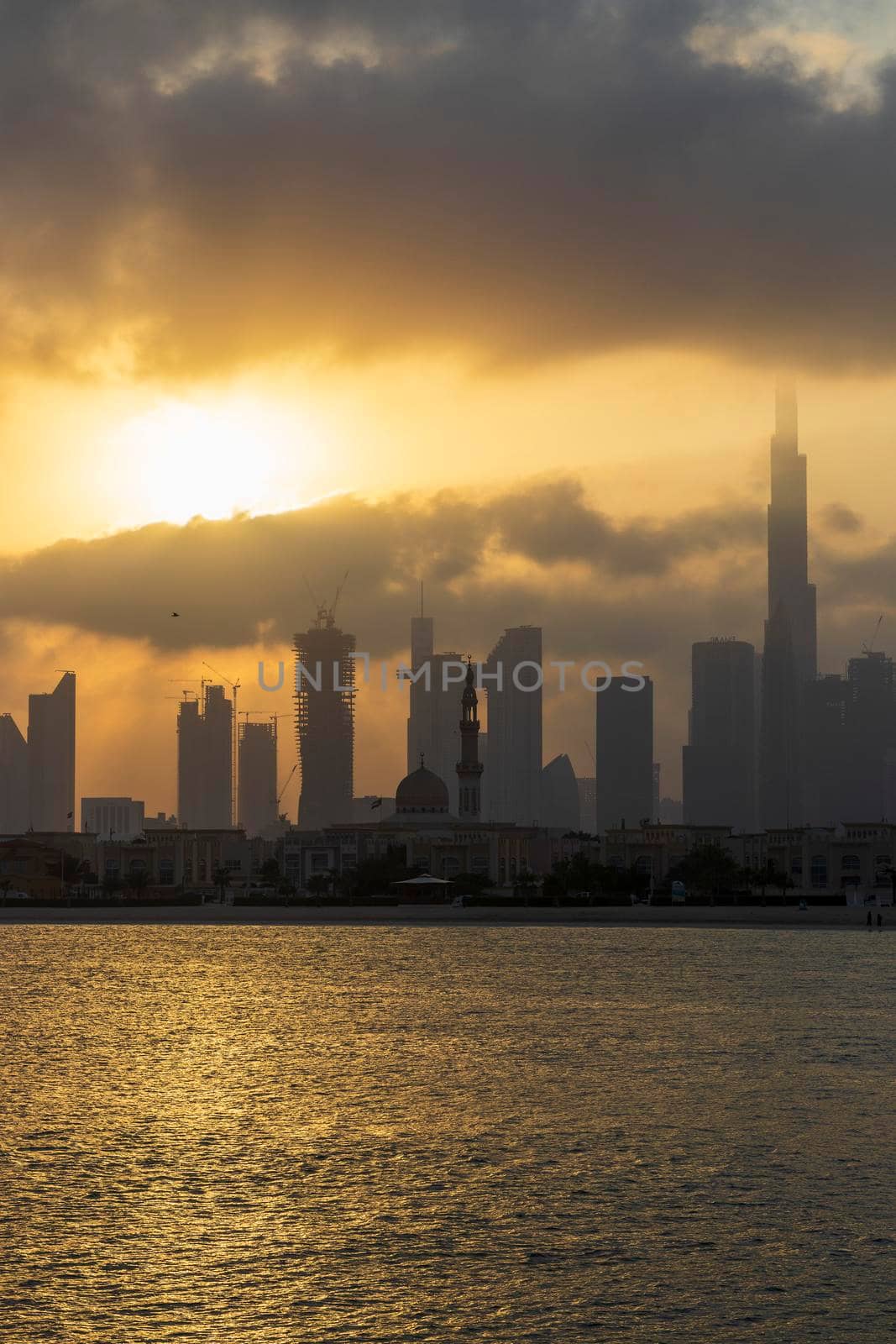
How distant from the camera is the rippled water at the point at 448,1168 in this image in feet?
95.1

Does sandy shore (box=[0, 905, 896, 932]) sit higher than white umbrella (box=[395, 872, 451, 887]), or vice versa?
white umbrella (box=[395, 872, 451, 887])

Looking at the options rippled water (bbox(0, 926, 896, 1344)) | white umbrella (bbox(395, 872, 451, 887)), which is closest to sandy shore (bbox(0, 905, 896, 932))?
white umbrella (bbox(395, 872, 451, 887))

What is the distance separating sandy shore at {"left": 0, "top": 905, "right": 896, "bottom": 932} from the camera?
6211 inches

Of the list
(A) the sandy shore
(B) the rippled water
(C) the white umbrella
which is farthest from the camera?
(C) the white umbrella

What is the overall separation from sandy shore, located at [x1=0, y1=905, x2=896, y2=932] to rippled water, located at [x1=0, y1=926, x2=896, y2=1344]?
72.8 m

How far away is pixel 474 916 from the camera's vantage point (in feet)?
560

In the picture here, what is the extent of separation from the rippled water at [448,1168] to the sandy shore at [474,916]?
72.8m

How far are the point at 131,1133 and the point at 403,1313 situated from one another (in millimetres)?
19470

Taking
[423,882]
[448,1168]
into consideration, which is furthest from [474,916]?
[448,1168]

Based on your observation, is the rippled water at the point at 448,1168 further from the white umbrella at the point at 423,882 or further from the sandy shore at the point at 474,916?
the white umbrella at the point at 423,882

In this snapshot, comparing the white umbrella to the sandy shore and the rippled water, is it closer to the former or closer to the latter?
the sandy shore

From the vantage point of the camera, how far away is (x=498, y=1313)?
28.6m

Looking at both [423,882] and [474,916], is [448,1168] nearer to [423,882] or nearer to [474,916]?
[474,916]

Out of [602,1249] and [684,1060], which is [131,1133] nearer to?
[602,1249]
